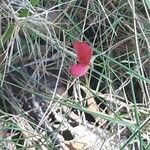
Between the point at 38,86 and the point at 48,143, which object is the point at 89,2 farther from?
the point at 48,143

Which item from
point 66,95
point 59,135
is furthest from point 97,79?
point 59,135

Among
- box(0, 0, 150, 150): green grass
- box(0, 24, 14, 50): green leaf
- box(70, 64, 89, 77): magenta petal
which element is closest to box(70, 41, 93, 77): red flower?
box(70, 64, 89, 77): magenta petal

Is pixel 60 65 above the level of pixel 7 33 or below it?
below

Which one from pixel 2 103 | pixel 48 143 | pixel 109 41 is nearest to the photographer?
pixel 48 143

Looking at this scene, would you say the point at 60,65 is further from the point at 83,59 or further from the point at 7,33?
the point at 83,59

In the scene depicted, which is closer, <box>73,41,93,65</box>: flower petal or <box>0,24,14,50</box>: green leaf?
<box>73,41,93,65</box>: flower petal

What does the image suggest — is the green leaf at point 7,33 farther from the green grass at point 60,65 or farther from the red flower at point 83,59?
the red flower at point 83,59

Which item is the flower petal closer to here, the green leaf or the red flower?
the red flower

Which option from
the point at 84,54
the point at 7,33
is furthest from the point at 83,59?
the point at 7,33
